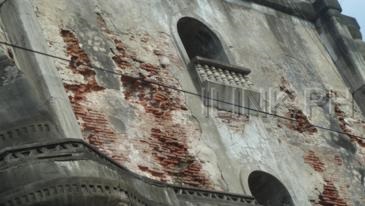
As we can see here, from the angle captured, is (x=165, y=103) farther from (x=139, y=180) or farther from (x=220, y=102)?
(x=139, y=180)

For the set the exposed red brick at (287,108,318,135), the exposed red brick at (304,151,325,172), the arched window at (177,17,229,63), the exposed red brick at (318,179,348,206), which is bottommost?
the exposed red brick at (318,179,348,206)

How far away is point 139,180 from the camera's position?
827 cm

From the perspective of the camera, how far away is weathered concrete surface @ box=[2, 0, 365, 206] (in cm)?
934

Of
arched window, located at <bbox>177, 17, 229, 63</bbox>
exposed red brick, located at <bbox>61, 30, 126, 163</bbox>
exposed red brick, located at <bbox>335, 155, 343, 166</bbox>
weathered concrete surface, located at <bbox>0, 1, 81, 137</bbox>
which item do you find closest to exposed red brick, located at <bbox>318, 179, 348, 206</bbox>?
exposed red brick, located at <bbox>335, 155, 343, 166</bbox>

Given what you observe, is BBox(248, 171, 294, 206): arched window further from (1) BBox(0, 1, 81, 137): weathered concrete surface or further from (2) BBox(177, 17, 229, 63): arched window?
(1) BBox(0, 1, 81, 137): weathered concrete surface

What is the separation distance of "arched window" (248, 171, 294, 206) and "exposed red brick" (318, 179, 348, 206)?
0.49 m

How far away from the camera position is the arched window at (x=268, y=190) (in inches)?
405

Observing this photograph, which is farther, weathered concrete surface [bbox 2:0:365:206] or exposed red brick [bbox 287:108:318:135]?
exposed red brick [bbox 287:108:318:135]

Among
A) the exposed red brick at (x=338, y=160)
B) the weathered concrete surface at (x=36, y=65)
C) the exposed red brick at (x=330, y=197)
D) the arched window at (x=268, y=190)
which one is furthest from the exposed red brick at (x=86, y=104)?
the exposed red brick at (x=338, y=160)

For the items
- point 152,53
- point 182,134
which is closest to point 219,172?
point 182,134

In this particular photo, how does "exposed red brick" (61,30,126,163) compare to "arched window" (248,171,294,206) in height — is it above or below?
above

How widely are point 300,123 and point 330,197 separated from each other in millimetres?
1056

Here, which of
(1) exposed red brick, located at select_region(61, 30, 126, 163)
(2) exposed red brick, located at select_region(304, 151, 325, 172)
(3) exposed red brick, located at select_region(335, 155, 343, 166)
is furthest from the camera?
(3) exposed red brick, located at select_region(335, 155, 343, 166)

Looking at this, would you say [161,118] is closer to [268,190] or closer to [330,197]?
[268,190]
